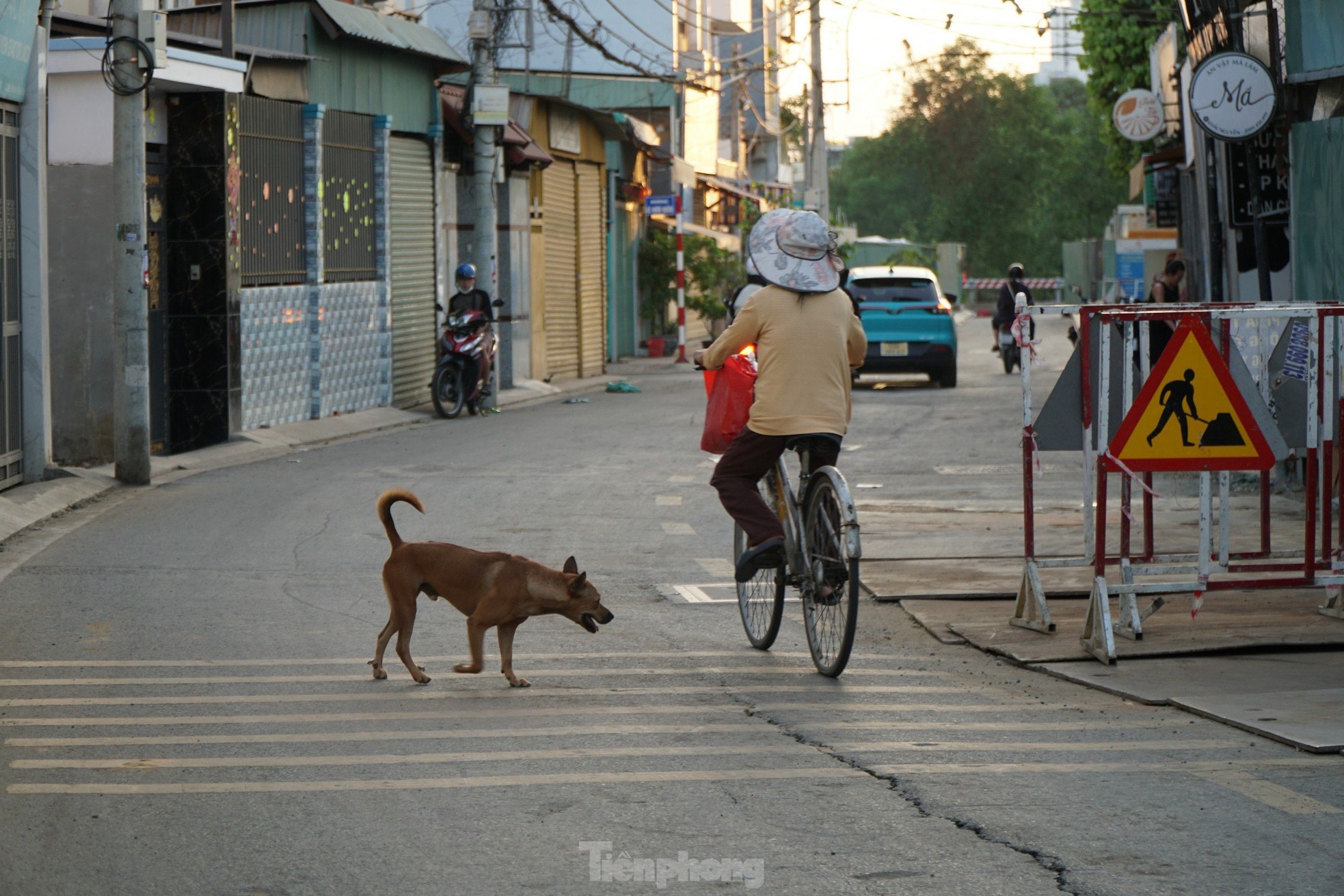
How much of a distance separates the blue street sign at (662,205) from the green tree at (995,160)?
160 ft

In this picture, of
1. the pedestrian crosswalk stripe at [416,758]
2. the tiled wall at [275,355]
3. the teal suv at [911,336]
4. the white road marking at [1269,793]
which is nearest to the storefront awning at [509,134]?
the teal suv at [911,336]

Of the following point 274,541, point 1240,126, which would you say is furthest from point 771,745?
point 1240,126

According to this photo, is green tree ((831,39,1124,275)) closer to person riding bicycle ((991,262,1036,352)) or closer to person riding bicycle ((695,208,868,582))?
person riding bicycle ((991,262,1036,352))

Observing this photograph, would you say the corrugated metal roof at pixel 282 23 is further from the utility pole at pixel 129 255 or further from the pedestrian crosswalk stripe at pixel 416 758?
the pedestrian crosswalk stripe at pixel 416 758

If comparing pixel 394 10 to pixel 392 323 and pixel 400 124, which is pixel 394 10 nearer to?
pixel 400 124

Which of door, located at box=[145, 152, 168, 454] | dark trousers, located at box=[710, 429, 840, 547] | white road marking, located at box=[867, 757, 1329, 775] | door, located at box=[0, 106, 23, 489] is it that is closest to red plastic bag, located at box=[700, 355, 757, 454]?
dark trousers, located at box=[710, 429, 840, 547]

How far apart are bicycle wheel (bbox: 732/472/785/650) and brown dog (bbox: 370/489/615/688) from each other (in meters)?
1.12

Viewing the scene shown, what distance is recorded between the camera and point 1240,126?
13766mm

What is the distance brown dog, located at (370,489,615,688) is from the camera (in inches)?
276

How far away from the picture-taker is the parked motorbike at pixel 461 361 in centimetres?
2206

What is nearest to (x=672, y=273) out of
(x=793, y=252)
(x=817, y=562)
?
(x=793, y=252)

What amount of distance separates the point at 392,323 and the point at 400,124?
8.49 feet

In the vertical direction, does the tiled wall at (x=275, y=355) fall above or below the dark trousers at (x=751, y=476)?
above

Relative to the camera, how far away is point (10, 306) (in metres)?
13.5
